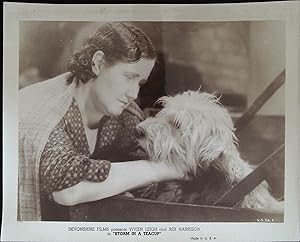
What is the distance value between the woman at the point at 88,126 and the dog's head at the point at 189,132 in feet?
0.04

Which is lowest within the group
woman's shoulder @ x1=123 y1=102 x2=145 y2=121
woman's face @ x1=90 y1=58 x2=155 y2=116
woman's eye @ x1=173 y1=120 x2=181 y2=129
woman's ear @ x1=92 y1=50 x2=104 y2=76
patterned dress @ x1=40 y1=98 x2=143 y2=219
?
patterned dress @ x1=40 y1=98 x2=143 y2=219

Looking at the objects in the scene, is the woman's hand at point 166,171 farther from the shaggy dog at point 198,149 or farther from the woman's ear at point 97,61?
the woman's ear at point 97,61

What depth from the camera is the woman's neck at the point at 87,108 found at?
0.40 m

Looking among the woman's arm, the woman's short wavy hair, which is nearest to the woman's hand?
the woman's arm

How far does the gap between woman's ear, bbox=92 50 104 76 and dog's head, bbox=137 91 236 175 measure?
0.23ft

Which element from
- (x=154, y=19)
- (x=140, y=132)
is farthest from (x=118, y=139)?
(x=154, y=19)

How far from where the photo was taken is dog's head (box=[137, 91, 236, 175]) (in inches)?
15.8

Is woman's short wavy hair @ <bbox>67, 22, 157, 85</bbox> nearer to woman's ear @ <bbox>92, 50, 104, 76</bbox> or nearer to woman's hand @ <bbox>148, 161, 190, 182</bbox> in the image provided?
woman's ear @ <bbox>92, 50, 104, 76</bbox>

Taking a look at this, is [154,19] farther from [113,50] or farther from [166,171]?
[166,171]

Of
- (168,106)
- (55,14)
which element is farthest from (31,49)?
(168,106)

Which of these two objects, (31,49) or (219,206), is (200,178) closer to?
(219,206)

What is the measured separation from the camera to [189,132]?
401mm

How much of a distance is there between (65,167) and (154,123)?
10 centimetres

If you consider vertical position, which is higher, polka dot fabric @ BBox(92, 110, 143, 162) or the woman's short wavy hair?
the woman's short wavy hair
